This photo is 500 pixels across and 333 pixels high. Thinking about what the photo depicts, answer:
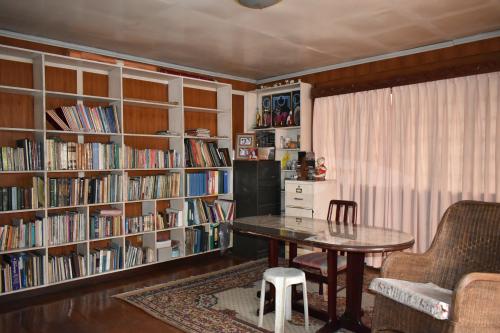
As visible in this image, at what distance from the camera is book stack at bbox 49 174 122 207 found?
11.9 feet

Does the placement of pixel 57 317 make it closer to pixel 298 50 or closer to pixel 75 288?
pixel 75 288

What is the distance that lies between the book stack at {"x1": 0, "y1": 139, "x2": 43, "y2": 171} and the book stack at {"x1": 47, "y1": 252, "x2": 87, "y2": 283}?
912mm

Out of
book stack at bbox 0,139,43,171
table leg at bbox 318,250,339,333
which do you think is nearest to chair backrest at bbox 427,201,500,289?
table leg at bbox 318,250,339,333

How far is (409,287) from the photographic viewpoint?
7.29 ft

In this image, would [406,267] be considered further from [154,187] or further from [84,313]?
[154,187]

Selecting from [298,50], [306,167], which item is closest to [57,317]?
[306,167]

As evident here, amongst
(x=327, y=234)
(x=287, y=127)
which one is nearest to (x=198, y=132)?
(x=287, y=127)

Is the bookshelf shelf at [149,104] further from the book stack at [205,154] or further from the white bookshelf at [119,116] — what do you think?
the book stack at [205,154]

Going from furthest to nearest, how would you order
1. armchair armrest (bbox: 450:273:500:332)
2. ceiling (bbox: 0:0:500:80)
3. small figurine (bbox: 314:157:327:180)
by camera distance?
1. small figurine (bbox: 314:157:327:180)
2. ceiling (bbox: 0:0:500:80)
3. armchair armrest (bbox: 450:273:500:332)

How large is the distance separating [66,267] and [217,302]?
61.6 inches

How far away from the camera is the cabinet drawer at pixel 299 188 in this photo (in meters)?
4.42

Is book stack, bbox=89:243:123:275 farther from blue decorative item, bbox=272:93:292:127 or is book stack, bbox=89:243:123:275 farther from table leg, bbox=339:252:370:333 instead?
blue decorative item, bbox=272:93:292:127

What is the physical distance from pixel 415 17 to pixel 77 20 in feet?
9.56

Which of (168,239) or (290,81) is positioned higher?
(290,81)
